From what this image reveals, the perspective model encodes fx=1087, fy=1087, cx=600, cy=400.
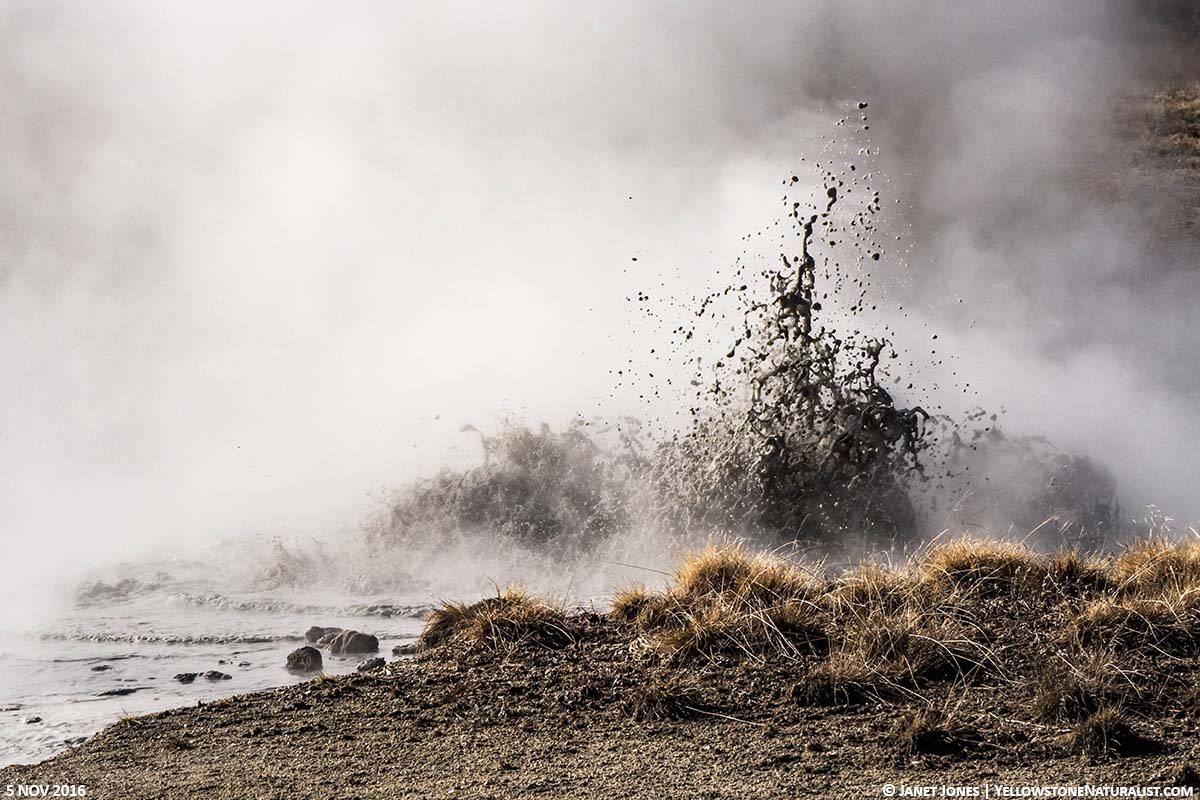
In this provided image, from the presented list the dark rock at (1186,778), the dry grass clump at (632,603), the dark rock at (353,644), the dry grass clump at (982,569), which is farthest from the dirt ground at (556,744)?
the dark rock at (353,644)

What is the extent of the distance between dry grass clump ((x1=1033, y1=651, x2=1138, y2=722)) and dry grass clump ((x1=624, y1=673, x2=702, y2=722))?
1050 millimetres

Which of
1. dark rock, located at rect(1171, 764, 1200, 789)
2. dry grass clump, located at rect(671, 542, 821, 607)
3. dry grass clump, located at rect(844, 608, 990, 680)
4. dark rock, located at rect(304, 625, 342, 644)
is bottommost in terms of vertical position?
dark rock, located at rect(1171, 764, 1200, 789)

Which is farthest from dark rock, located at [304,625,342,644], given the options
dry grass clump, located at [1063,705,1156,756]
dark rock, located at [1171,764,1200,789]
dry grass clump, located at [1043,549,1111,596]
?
dark rock, located at [1171,764,1200,789]

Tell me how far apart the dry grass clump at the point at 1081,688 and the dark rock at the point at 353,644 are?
3.44 m

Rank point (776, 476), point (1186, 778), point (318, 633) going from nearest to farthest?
point (1186, 778)
point (318, 633)
point (776, 476)

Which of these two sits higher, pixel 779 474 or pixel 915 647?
pixel 779 474

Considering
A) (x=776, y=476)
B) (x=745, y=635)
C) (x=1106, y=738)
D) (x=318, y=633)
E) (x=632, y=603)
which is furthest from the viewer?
(x=776, y=476)

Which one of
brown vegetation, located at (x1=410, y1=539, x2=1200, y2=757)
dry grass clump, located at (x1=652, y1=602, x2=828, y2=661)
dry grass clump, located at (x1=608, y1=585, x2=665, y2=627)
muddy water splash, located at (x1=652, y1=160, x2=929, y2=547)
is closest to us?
brown vegetation, located at (x1=410, y1=539, x2=1200, y2=757)

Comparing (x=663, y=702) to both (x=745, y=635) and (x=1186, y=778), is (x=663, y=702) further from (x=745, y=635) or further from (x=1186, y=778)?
(x=1186, y=778)

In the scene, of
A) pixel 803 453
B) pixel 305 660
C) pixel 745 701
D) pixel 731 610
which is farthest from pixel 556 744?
pixel 803 453

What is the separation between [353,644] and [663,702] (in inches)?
104

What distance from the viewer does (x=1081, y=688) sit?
3.23m

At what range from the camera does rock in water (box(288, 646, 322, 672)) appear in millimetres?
5309

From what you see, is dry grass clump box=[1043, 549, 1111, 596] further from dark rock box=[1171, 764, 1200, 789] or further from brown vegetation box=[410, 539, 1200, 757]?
dark rock box=[1171, 764, 1200, 789]
